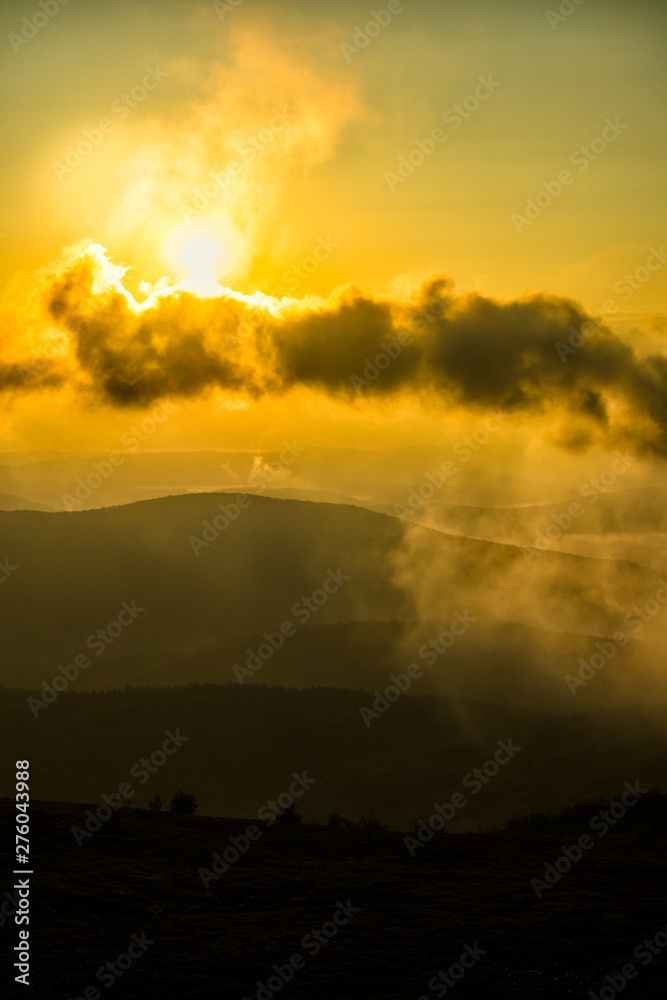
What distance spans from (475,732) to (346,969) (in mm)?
46972

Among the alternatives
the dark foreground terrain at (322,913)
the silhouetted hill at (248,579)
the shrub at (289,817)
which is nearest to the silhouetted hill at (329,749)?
the shrub at (289,817)

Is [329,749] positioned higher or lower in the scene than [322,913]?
higher

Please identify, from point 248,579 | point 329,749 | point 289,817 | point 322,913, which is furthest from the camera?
point 248,579

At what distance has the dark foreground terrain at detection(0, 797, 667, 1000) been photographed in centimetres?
1258

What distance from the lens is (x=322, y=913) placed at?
15422 millimetres

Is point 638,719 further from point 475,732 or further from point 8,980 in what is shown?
point 8,980

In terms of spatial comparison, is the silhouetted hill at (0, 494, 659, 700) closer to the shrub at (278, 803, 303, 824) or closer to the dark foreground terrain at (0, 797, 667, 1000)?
the shrub at (278, 803, 303, 824)

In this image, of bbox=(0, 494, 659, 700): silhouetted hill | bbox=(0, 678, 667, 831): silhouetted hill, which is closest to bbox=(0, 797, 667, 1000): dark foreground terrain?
bbox=(0, 678, 667, 831): silhouetted hill

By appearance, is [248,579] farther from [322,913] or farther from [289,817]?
[322,913]

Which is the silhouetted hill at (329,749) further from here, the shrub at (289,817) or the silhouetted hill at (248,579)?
the silhouetted hill at (248,579)

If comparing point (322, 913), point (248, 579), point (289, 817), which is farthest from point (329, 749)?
point (248, 579)

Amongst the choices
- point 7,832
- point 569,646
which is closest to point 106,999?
point 7,832

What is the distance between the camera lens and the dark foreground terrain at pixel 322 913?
41.3 ft

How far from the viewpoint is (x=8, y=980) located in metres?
11.9
